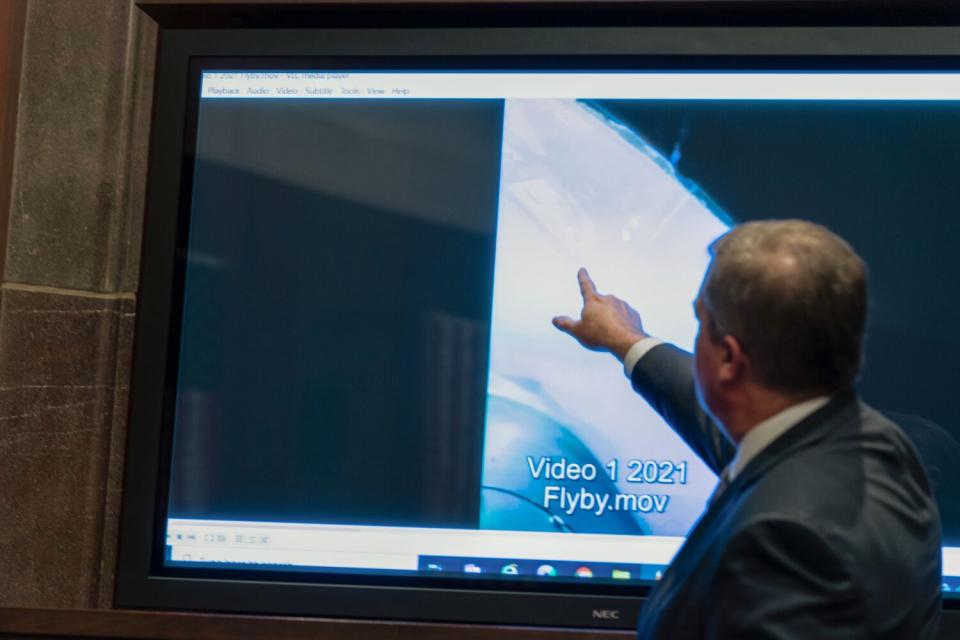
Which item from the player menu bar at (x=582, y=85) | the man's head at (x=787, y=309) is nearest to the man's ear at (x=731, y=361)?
the man's head at (x=787, y=309)

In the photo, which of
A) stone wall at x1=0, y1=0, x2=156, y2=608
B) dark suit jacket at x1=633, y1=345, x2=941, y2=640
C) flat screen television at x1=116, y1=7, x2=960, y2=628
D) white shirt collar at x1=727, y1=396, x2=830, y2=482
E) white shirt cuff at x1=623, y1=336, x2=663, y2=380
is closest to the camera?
dark suit jacket at x1=633, y1=345, x2=941, y2=640

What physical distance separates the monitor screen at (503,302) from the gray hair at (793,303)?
712 millimetres

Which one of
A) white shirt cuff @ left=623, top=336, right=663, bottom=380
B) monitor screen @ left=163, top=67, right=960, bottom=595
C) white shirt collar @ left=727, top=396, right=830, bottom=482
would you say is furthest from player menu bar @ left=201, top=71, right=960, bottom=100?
white shirt collar @ left=727, top=396, right=830, bottom=482

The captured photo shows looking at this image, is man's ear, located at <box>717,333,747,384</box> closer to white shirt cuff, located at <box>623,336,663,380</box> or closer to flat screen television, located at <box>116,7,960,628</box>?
white shirt cuff, located at <box>623,336,663,380</box>

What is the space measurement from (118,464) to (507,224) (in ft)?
2.84

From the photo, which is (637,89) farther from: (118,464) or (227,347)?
(118,464)

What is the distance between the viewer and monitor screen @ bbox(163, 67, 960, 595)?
202cm

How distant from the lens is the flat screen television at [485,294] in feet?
6.62

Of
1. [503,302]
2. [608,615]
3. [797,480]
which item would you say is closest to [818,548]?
[797,480]

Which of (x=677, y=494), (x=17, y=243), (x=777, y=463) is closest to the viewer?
(x=777, y=463)

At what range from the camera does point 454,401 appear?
207 cm

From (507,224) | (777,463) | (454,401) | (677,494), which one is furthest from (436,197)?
(777,463)

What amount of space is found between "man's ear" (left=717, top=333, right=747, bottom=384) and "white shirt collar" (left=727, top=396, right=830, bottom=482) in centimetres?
6

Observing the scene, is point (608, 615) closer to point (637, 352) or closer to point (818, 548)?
point (637, 352)
